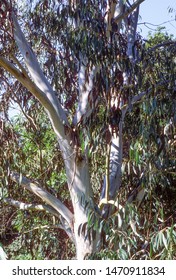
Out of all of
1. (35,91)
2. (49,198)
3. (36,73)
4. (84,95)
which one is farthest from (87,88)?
(49,198)

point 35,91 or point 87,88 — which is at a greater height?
point 87,88

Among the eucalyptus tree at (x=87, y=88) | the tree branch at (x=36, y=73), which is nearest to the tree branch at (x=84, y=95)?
the eucalyptus tree at (x=87, y=88)

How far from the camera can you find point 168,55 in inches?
148

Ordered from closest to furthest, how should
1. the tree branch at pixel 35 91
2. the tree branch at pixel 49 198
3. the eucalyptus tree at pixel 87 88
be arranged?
the tree branch at pixel 35 91
the eucalyptus tree at pixel 87 88
the tree branch at pixel 49 198

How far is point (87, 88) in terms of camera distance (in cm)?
321

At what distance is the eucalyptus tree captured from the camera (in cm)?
281

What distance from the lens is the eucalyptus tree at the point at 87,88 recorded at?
2811 mm

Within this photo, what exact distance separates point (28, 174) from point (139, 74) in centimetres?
124

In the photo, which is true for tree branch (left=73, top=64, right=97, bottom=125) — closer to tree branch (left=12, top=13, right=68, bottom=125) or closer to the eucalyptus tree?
the eucalyptus tree

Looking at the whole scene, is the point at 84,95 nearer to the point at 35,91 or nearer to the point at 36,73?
the point at 36,73

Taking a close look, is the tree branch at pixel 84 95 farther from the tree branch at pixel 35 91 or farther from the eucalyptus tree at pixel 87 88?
the tree branch at pixel 35 91

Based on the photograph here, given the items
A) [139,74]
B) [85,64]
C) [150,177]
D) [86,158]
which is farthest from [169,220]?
[85,64]

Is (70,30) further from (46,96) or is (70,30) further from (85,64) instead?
(46,96)

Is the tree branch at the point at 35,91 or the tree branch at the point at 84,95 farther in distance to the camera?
the tree branch at the point at 84,95
